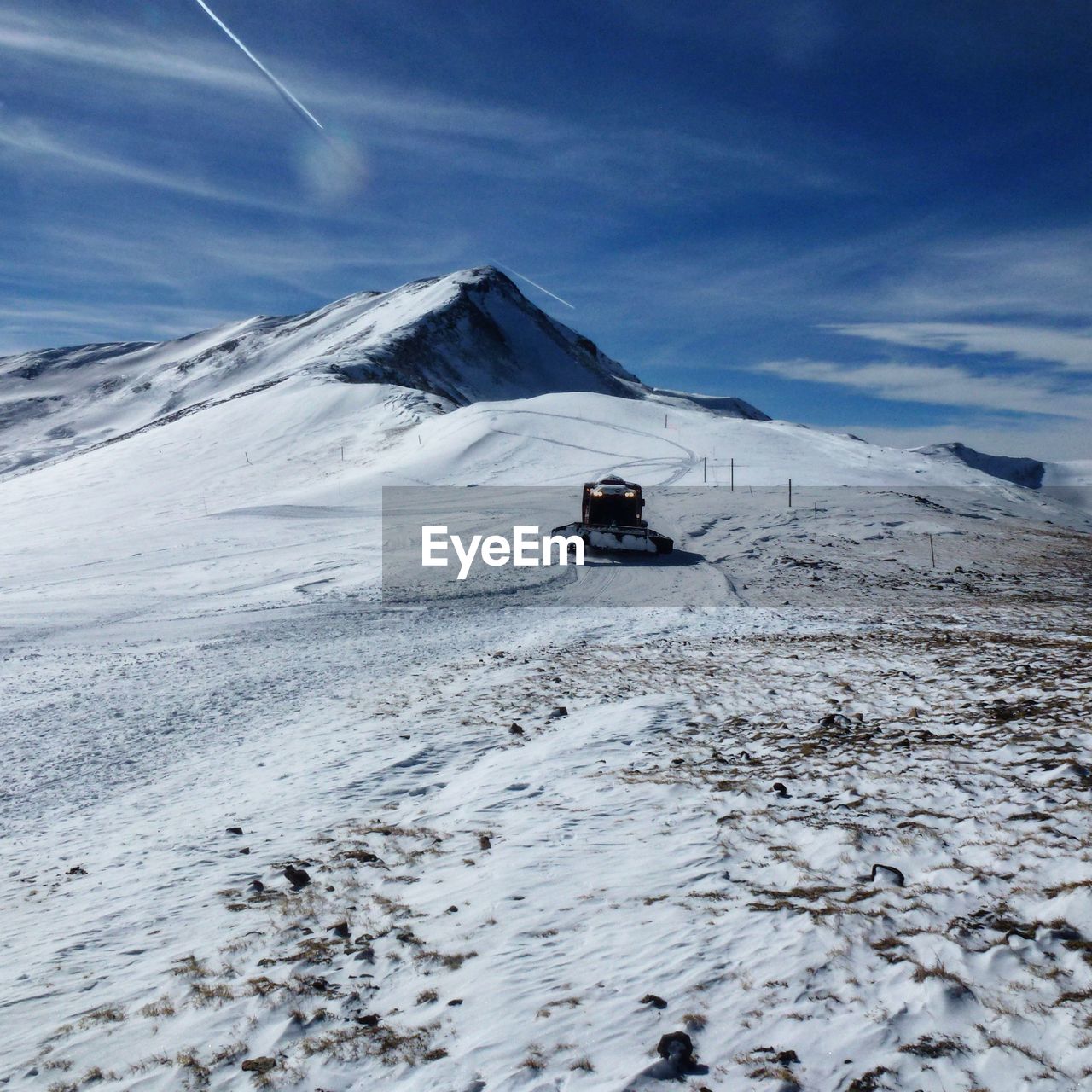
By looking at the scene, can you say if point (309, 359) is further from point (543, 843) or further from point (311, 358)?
point (543, 843)

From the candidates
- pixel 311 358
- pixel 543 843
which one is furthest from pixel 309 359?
pixel 543 843

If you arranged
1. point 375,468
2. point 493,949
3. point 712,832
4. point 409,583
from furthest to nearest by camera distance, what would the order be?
point 375,468, point 409,583, point 712,832, point 493,949

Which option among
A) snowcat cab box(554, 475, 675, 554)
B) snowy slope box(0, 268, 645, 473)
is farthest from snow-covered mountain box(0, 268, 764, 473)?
snowcat cab box(554, 475, 675, 554)

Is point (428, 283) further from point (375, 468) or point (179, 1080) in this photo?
point (179, 1080)

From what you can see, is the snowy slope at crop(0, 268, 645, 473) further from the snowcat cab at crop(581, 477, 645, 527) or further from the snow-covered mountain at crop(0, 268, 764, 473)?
the snowcat cab at crop(581, 477, 645, 527)

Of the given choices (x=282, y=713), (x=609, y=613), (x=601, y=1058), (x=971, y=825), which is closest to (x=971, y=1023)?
(x=601, y=1058)

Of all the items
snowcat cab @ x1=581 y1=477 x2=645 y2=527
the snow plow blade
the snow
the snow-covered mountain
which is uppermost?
the snow-covered mountain
